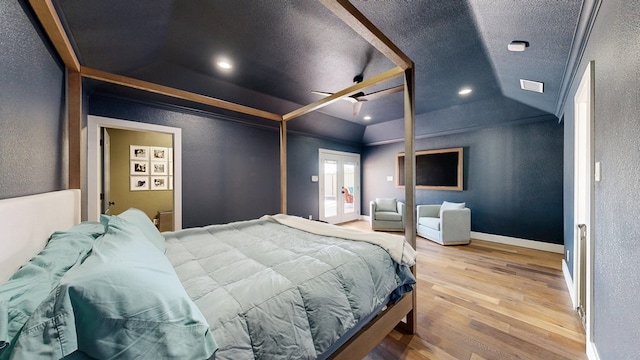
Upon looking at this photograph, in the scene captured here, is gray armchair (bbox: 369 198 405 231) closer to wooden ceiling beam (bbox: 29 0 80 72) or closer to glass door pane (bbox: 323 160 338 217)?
glass door pane (bbox: 323 160 338 217)

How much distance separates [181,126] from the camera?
3445 mm

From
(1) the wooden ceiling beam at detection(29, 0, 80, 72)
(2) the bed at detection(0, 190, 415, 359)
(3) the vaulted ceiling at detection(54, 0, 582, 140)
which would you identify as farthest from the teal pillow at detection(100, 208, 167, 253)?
(3) the vaulted ceiling at detection(54, 0, 582, 140)

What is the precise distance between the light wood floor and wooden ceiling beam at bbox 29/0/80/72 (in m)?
2.93

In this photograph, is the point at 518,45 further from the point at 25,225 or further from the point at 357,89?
the point at 25,225

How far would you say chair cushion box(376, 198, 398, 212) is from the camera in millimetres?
5489

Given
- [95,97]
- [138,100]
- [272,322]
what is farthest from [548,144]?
[95,97]

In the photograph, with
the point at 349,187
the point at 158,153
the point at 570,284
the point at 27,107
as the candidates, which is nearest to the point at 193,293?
the point at 27,107

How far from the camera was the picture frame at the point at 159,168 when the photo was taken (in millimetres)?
4531

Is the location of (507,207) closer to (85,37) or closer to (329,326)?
(329,326)

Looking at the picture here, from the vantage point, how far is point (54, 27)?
1.34m

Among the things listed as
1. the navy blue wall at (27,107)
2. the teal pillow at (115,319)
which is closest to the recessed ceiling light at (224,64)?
the navy blue wall at (27,107)

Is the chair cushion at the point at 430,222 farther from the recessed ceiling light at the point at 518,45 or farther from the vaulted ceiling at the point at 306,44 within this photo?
the recessed ceiling light at the point at 518,45

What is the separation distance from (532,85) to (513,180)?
206 centimetres

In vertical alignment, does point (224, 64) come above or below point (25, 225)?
above
